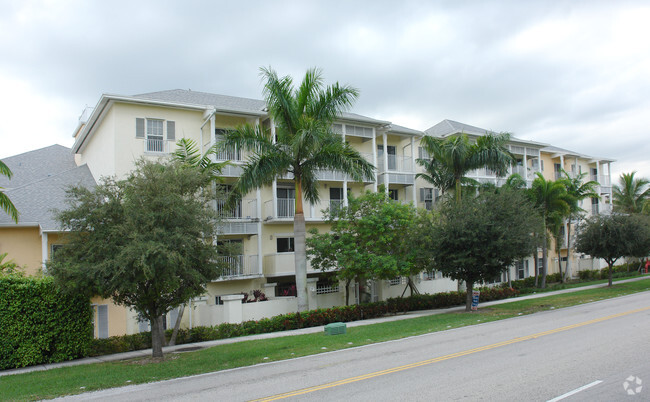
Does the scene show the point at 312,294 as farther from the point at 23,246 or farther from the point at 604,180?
the point at 604,180

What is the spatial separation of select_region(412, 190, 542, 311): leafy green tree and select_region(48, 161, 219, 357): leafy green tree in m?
11.8

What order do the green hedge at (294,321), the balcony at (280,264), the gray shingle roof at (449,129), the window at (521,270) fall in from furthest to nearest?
the window at (521,270) → the gray shingle roof at (449,129) → the balcony at (280,264) → the green hedge at (294,321)

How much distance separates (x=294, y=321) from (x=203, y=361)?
7851 mm

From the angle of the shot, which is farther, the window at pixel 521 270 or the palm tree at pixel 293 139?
the window at pixel 521 270

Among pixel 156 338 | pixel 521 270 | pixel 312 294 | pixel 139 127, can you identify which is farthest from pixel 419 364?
pixel 521 270

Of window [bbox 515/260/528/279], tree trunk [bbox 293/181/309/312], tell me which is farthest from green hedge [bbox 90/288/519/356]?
window [bbox 515/260/528/279]

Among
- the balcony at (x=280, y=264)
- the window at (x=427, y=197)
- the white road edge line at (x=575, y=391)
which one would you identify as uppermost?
the window at (x=427, y=197)

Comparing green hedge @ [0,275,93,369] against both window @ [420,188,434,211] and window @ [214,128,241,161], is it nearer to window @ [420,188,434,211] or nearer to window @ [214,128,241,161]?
window @ [214,128,241,161]

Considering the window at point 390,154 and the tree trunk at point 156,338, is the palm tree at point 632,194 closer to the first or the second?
the window at point 390,154

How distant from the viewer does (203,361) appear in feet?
42.2

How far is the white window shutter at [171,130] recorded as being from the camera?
80.8ft

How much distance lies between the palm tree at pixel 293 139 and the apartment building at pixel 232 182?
1.34 m

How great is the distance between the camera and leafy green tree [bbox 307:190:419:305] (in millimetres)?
22234

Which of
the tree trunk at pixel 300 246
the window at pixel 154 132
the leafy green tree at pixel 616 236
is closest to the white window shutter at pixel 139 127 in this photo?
the window at pixel 154 132
